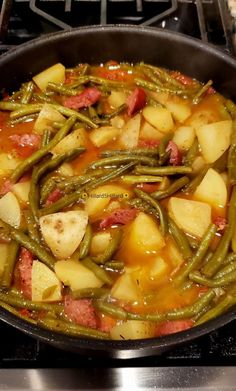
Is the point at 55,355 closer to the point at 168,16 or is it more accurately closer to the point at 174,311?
the point at 174,311

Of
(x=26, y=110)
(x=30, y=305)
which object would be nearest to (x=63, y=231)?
(x=30, y=305)

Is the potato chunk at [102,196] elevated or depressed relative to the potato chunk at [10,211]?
elevated

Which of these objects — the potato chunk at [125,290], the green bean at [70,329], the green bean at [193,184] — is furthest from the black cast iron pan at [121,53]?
the green bean at [70,329]

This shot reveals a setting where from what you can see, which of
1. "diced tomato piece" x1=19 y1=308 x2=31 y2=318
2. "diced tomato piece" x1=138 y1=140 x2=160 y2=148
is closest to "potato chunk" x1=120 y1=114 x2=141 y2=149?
"diced tomato piece" x1=138 y1=140 x2=160 y2=148

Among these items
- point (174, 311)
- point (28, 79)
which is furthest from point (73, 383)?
point (28, 79)

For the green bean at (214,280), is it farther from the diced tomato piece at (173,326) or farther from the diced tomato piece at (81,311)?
the diced tomato piece at (81,311)

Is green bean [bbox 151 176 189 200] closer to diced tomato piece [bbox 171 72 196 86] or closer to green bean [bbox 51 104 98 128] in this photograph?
green bean [bbox 51 104 98 128]

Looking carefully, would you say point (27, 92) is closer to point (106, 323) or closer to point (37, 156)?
point (37, 156)
